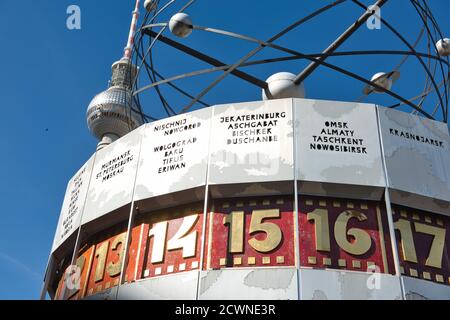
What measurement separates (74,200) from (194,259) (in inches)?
256

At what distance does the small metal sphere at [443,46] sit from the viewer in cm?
2086

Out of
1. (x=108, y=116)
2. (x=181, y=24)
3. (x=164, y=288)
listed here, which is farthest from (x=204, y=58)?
(x=108, y=116)

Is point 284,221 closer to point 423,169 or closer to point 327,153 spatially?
point 327,153

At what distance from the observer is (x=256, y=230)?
52.5ft

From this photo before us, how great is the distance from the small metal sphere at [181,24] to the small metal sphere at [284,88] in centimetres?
366

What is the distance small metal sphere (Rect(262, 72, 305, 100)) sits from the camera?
20.1m

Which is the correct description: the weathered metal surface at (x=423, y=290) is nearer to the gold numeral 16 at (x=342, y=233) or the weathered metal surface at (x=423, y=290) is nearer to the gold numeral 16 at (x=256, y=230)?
the gold numeral 16 at (x=342, y=233)

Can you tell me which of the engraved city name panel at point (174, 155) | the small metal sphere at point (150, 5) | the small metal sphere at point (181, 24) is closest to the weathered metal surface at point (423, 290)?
the engraved city name panel at point (174, 155)

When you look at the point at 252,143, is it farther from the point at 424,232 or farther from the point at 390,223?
the point at 424,232

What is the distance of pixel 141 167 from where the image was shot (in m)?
18.0

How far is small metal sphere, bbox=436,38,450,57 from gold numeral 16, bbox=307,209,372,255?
826cm
